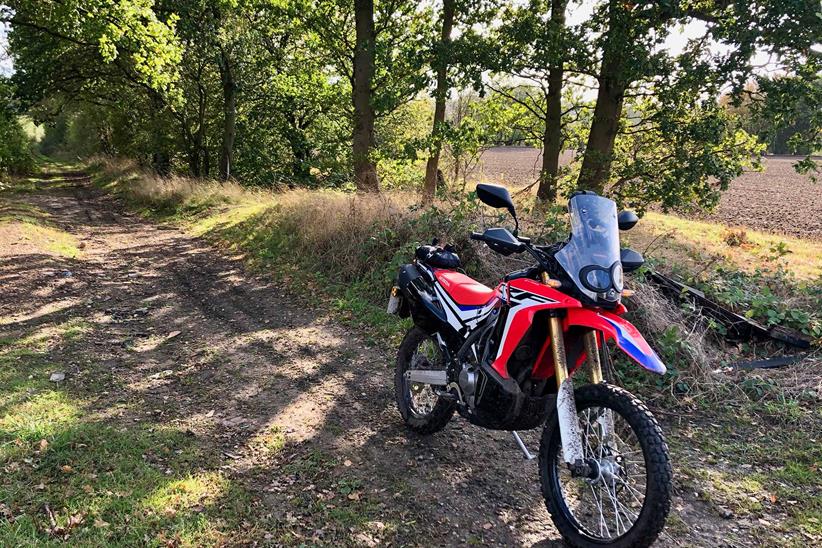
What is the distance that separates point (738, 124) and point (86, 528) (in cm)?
1168

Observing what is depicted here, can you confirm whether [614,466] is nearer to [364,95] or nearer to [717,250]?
[717,250]

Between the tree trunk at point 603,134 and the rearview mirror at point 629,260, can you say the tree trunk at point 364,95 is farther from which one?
the rearview mirror at point 629,260

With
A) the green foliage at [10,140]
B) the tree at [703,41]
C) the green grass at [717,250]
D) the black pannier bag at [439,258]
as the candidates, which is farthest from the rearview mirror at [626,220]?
the green foliage at [10,140]

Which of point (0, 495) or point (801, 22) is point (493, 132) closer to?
point (801, 22)

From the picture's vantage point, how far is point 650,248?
745cm

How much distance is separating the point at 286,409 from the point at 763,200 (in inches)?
1140

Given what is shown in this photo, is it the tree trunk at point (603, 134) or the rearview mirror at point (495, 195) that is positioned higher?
the tree trunk at point (603, 134)

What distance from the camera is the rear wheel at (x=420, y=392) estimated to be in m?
3.77

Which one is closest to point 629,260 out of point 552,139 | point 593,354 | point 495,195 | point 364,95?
point 593,354

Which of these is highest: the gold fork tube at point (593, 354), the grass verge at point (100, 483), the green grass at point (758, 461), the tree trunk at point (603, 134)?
the tree trunk at point (603, 134)

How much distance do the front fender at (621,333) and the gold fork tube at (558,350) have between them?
70 mm

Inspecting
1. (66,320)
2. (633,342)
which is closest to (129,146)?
(66,320)

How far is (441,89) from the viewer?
1192cm

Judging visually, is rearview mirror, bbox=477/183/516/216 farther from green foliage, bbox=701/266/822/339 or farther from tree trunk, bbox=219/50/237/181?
tree trunk, bbox=219/50/237/181
